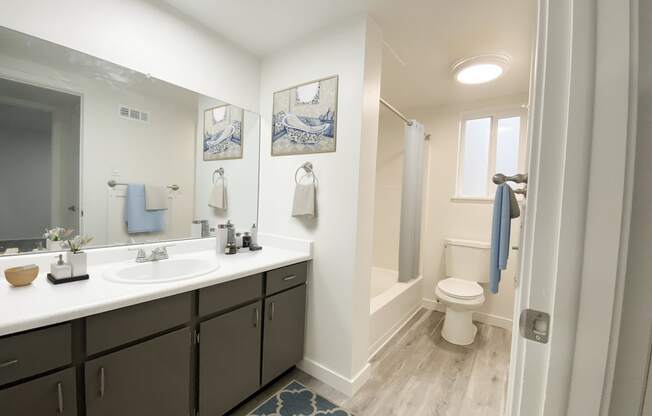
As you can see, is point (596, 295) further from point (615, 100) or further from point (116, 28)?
point (116, 28)

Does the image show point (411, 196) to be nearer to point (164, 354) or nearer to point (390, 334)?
point (390, 334)

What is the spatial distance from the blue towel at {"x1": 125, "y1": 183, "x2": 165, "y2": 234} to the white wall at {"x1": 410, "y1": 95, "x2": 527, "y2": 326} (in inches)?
101

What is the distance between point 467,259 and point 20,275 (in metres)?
3.06

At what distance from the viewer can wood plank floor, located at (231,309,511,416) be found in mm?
1547

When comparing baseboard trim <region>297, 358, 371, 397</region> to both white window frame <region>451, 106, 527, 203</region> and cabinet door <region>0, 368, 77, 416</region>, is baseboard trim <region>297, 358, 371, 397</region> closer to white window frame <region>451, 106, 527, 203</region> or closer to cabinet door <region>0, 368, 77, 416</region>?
cabinet door <region>0, 368, 77, 416</region>

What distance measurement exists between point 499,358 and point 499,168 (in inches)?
70.1

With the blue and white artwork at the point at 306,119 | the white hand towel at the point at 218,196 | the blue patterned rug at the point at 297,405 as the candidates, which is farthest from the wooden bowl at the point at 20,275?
the blue and white artwork at the point at 306,119

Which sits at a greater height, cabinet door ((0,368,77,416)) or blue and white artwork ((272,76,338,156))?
blue and white artwork ((272,76,338,156))

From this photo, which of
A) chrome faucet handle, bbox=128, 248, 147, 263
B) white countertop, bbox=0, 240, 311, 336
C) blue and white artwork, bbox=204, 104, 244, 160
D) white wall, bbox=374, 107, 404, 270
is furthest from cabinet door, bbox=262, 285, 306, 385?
white wall, bbox=374, 107, 404, 270

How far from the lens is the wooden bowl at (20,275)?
1012mm

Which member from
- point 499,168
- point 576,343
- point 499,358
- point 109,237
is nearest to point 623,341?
point 576,343

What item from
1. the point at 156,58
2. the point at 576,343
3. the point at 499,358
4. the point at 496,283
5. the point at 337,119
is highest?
the point at 156,58

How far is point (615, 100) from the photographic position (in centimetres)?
41

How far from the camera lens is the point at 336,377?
5.51 ft
